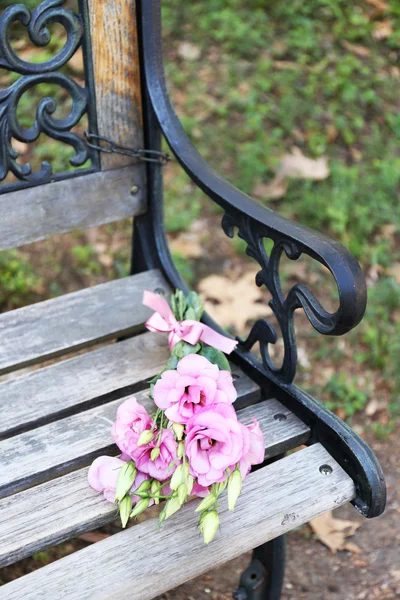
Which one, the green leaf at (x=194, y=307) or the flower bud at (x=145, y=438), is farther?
the green leaf at (x=194, y=307)

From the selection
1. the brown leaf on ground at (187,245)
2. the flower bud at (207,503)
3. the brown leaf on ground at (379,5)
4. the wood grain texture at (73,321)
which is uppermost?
the brown leaf on ground at (379,5)

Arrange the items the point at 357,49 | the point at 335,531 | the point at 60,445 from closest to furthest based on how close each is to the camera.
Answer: the point at 60,445 < the point at 335,531 < the point at 357,49

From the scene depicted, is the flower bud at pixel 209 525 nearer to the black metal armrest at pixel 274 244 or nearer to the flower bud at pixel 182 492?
the flower bud at pixel 182 492

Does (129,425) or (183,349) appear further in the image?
(183,349)

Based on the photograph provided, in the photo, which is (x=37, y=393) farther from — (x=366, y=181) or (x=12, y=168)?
(x=366, y=181)

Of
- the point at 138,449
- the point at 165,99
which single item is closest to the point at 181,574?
the point at 138,449

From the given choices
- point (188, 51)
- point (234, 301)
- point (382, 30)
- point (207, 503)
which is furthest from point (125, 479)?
point (382, 30)

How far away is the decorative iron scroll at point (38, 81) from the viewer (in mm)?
1558

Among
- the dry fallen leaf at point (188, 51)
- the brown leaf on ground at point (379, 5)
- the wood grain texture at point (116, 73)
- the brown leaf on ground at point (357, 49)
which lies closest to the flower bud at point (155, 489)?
the wood grain texture at point (116, 73)

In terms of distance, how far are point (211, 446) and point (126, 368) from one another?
1.52 feet

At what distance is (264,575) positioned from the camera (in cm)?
180

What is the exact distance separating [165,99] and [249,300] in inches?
44.4

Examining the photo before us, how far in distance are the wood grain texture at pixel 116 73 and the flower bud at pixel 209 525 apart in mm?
895

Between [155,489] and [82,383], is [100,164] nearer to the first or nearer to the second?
[82,383]
